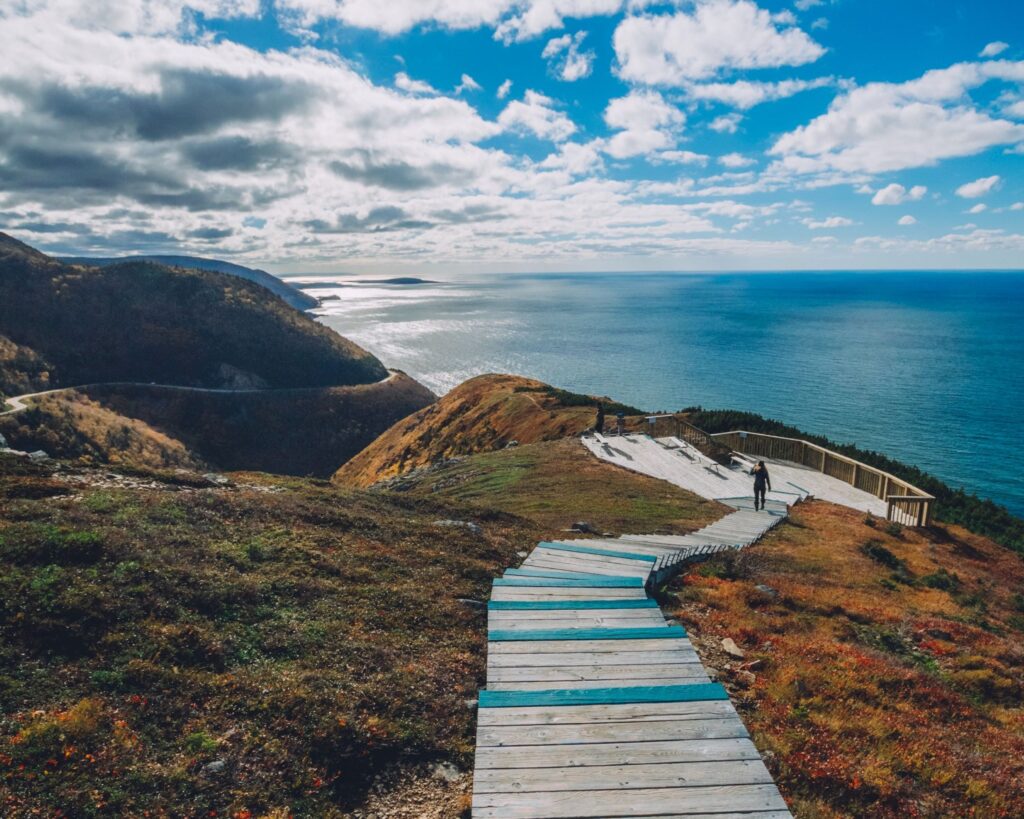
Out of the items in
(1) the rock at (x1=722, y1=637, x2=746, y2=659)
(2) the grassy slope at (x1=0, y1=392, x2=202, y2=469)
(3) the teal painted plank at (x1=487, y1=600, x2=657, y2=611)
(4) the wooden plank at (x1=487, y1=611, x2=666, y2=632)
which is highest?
(4) the wooden plank at (x1=487, y1=611, x2=666, y2=632)

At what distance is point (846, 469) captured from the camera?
2847cm

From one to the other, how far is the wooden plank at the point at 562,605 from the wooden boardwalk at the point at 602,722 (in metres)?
0.02

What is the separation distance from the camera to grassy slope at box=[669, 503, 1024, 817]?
6.51 m

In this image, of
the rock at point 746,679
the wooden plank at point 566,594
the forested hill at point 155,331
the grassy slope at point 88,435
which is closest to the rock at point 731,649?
the rock at point 746,679

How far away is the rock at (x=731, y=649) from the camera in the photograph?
360 inches

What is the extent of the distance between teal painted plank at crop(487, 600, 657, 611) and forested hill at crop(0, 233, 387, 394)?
106 meters

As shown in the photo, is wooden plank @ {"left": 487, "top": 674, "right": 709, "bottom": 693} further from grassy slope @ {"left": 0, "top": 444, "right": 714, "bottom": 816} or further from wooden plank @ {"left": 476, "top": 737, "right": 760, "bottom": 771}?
wooden plank @ {"left": 476, "top": 737, "right": 760, "bottom": 771}

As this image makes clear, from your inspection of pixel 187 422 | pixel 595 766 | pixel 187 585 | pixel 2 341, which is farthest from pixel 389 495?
pixel 2 341

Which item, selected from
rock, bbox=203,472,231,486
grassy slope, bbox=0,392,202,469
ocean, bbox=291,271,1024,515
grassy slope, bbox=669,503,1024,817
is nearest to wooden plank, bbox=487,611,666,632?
grassy slope, bbox=669,503,1024,817

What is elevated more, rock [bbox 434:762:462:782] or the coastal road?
rock [bbox 434:762:462:782]

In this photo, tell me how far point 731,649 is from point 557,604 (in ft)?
9.68

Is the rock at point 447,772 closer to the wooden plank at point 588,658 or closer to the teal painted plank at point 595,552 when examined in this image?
the wooden plank at point 588,658

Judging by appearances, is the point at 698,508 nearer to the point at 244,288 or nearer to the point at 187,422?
the point at 187,422

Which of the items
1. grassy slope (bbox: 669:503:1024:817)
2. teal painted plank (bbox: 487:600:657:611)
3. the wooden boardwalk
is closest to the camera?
the wooden boardwalk
